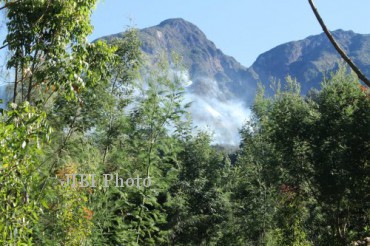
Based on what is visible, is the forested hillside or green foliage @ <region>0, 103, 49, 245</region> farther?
the forested hillside

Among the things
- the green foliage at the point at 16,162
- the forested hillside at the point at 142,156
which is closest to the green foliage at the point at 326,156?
the forested hillside at the point at 142,156

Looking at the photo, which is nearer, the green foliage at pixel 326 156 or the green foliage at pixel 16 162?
the green foliage at pixel 16 162

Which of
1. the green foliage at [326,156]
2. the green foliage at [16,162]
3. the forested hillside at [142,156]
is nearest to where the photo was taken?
the green foliage at [16,162]

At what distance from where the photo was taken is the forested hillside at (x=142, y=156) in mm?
7645

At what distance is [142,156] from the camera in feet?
35.8

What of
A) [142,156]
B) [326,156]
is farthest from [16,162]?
[326,156]

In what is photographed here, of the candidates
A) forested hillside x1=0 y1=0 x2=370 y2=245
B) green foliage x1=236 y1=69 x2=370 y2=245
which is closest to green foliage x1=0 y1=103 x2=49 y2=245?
forested hillside x1=0 y1=0 x2=370 y2=245

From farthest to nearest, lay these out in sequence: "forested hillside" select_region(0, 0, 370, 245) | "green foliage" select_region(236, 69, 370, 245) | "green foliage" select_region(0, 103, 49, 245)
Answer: "green foliage" select_region(236, 69, 370, 245) → "forested hillside" select_region(0, 0, 370, 245) → "green foliage" select_region(0, 103, 49, 245)

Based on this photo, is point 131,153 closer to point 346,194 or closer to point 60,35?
point 60,35

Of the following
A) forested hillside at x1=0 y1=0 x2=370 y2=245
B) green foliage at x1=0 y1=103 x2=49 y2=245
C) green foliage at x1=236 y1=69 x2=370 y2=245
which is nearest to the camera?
green foliage at x1=0 y1=103 x2=49 y2=245

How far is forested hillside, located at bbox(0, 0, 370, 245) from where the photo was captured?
7.64 m

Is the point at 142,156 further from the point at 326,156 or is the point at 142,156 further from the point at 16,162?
the point at 326,156

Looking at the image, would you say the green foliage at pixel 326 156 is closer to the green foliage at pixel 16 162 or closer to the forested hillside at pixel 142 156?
the forested hillside at pixel 142 156

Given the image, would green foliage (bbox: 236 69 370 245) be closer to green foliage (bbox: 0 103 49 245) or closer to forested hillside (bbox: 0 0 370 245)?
forested hillside (bbox: 0 0 370 245)
